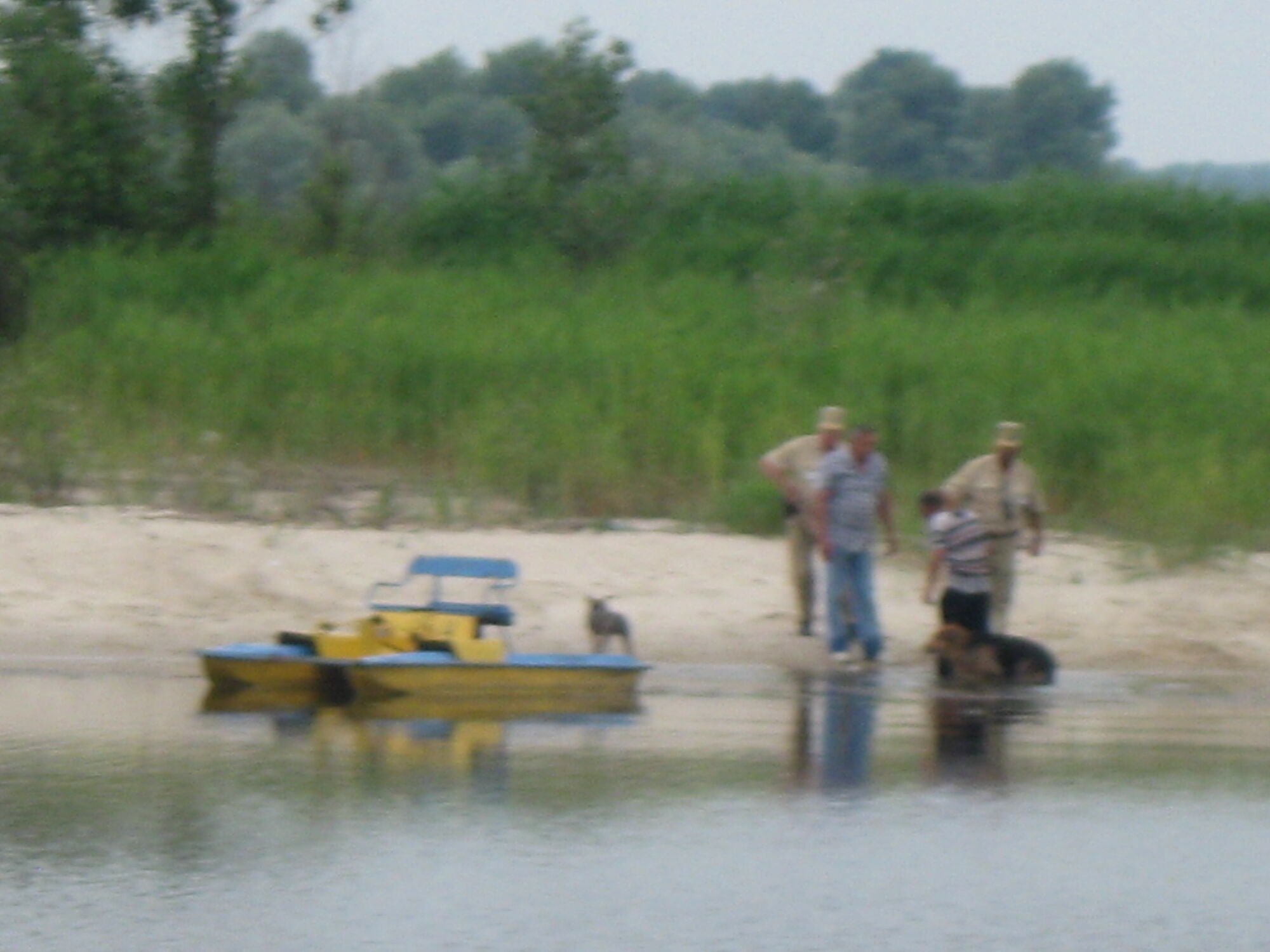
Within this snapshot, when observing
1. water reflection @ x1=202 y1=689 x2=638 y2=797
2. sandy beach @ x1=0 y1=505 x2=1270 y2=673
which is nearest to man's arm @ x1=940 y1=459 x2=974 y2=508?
sandy beach @ x1=0 y1=505 x2=1270 y2=673

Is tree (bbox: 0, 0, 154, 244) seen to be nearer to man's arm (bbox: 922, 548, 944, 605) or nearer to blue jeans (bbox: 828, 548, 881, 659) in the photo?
blue jeans (bbox: 828, 548, 881, 659)

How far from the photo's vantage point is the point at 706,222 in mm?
36781

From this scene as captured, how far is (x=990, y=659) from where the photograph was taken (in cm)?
1496

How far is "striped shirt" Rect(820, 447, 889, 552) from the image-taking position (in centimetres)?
1504

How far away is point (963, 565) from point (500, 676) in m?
3.63

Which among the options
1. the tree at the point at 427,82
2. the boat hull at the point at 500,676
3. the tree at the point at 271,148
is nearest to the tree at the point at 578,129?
the boat hull at the point at 500,676

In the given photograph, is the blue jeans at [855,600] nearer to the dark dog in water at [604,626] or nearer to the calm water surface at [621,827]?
the dark dog in water at [604,626]

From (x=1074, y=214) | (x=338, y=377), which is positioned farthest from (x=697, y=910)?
(x=1074, y=214)

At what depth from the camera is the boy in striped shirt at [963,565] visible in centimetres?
1481

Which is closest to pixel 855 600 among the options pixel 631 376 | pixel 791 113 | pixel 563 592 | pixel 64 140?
pixel 563 592

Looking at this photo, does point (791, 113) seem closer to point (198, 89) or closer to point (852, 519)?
point (198, 89)

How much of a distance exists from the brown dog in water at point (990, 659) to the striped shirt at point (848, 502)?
2.84 feet

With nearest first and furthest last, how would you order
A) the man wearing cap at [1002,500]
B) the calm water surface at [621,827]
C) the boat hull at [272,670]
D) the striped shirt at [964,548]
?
the calm water surface at [621,827] < the boat hull at [272,670] < the striped shirt at [964,548] < the man wearing cap at [1002,500]

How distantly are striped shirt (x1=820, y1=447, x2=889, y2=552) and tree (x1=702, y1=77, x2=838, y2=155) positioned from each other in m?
79.6
